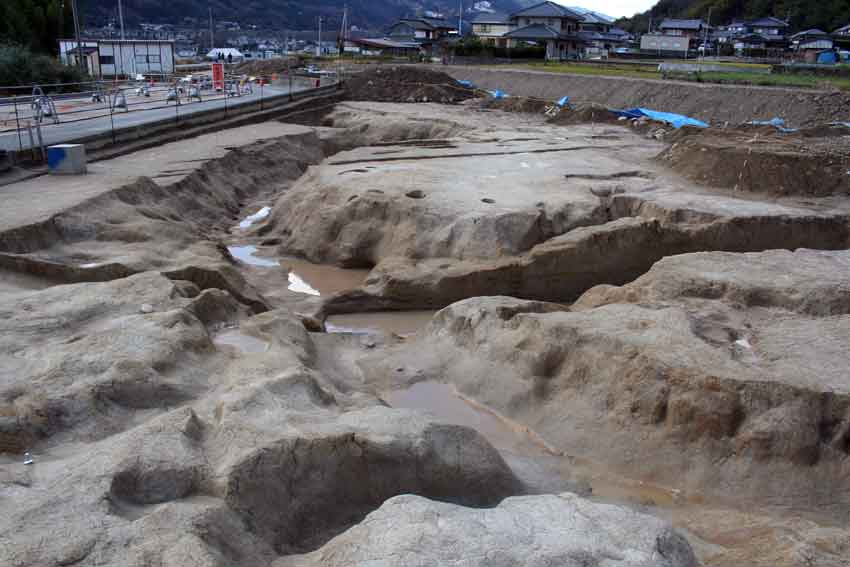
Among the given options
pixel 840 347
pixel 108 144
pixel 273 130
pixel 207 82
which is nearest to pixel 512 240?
pixel 840 347

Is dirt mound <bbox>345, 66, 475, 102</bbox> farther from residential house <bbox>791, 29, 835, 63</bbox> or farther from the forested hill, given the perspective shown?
the forested hill

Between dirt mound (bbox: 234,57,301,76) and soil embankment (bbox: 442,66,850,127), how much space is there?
15418 mm

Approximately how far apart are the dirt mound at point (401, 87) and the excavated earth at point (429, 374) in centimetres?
2042

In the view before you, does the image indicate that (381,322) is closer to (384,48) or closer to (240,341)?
(240,341)

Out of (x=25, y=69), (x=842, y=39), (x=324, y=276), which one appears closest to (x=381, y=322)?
(x=324, y=276)

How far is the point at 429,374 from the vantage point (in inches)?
349

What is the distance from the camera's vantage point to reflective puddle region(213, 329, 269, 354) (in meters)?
7.77

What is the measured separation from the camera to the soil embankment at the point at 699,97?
23.8 m

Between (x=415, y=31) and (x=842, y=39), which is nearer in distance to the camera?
(x=842, y=39)

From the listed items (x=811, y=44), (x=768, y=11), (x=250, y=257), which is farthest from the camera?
(x=768, y=11)

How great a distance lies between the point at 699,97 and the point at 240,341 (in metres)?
24.0

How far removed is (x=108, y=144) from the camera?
17.1m

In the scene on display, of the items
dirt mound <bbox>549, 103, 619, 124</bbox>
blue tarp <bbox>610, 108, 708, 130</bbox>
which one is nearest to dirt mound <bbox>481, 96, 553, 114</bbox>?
dirt mound <bbox>549, 103, 619, 124</bbox>

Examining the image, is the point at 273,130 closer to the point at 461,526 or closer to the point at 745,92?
the point at 745,92
